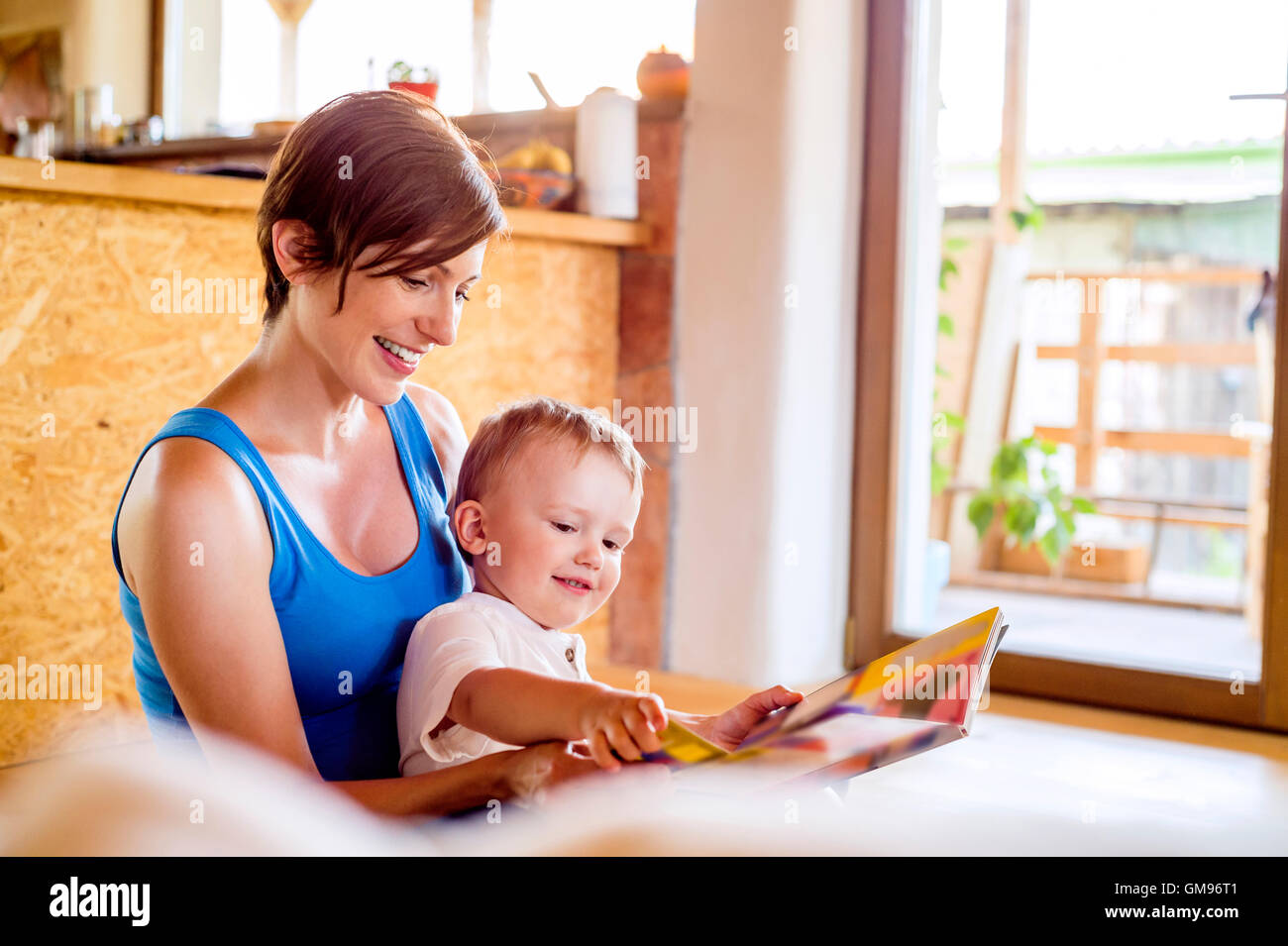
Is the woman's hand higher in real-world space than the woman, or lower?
lower

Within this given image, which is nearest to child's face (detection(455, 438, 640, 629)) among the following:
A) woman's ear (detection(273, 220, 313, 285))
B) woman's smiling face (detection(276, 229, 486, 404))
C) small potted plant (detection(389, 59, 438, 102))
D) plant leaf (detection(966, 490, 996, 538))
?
woman's smiling face (detection(276, 229, 486, 404))

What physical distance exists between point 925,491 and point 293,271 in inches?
91.5

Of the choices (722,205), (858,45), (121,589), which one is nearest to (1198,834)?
(121,589)

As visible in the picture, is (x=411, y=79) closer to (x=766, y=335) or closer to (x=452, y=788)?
(x=766, y=335)

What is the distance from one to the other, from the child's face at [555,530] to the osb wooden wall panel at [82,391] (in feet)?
4.36

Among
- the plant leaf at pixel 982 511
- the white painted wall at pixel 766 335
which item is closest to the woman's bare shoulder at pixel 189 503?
the white painted wall at pixel 766 335

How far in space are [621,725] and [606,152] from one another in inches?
90.0

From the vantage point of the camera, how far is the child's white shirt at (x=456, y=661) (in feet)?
3.33

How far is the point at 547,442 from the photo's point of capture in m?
1.16

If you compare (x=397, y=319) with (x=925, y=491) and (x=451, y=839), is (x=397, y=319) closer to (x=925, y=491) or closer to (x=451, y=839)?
(x=451, y=839)

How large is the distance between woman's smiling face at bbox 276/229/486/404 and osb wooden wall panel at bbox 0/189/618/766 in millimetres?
1266

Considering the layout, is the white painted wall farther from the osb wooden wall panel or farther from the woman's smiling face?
the woman's smiling face

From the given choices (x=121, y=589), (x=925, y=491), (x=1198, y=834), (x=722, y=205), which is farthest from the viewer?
(x=925, y=491)

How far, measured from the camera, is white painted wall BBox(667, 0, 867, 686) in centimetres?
286
